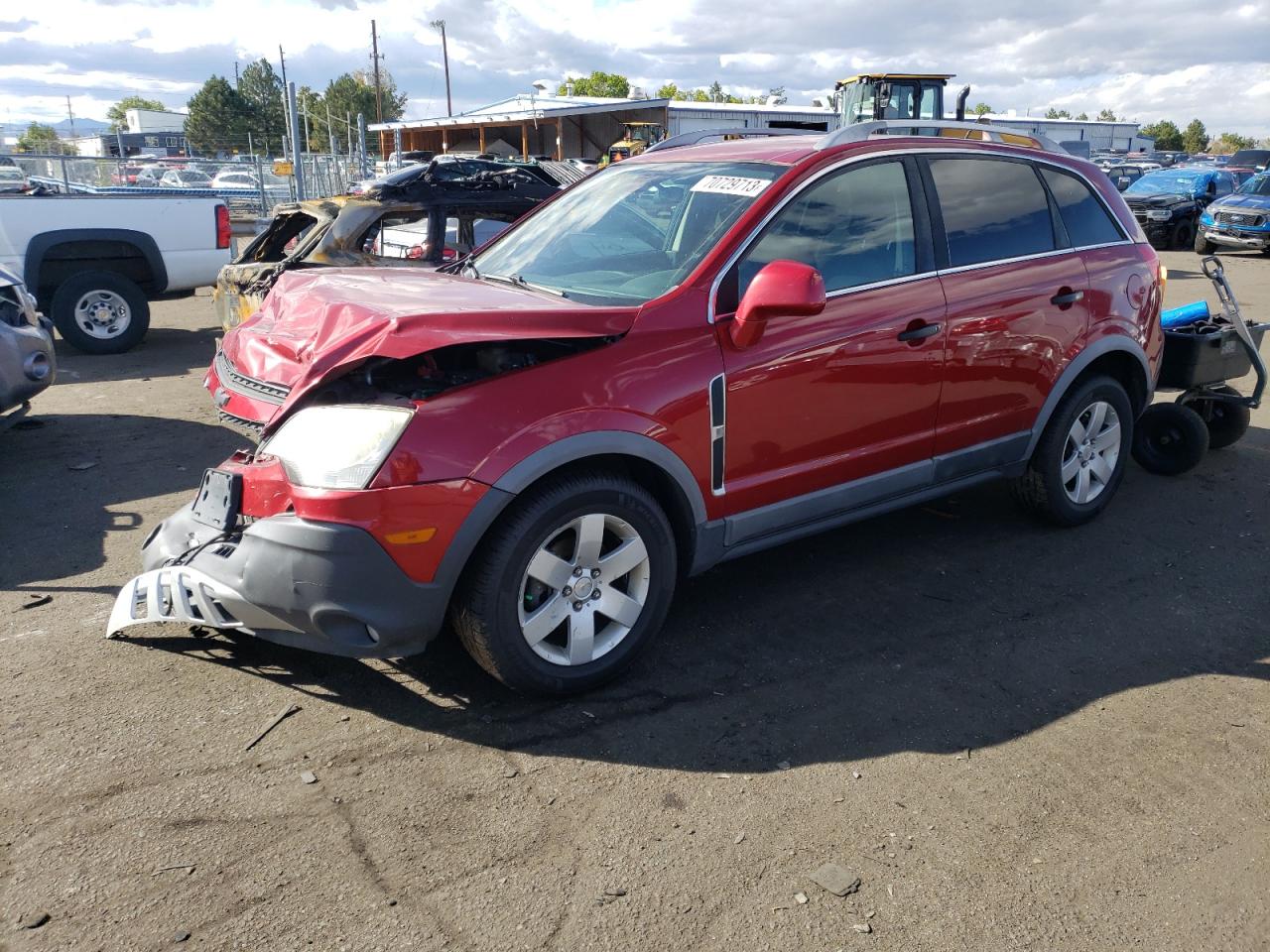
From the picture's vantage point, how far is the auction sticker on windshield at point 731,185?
399cm

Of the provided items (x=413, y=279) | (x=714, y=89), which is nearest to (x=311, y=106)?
(x=714, y=89)

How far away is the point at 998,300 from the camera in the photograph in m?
A: 4.55

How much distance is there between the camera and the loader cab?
72.3 feet

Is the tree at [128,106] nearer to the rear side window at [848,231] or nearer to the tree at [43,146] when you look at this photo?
the tree at [43,146]

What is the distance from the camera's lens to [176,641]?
395 centimetres

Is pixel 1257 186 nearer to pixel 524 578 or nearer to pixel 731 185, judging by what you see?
pixel 731 185

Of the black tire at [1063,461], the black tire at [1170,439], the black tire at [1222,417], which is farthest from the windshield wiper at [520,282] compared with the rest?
the black tire at [1222,417]

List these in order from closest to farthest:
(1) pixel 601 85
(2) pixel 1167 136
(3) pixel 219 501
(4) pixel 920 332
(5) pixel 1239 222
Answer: (3) pixel 219 501 < (4) pixel 920 332 < (5) pixel 1239 222 < (1) pixel 601 85 < (2) pixel 1167 136

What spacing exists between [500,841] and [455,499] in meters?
1.01

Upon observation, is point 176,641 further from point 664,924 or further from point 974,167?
point 974,167

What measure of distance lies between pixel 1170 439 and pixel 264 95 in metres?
99.2

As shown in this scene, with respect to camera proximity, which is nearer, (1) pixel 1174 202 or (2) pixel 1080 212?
(2) pixel 1080 212

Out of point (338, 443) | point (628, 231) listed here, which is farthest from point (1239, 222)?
point (338, 443)

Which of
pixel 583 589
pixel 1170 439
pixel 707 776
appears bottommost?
pixel 707 776
